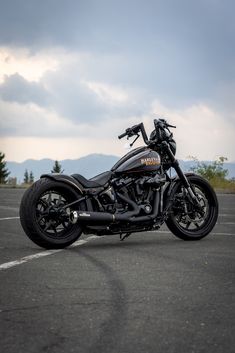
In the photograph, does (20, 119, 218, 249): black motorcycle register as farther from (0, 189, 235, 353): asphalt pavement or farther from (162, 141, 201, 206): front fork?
(0, 189, 235, 353): asphalt pavement

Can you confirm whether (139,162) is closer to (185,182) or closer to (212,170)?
(185,182)

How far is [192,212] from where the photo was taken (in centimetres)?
802

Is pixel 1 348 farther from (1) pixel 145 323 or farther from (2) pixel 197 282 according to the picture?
(2) pixel 197 282

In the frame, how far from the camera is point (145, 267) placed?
555 cm

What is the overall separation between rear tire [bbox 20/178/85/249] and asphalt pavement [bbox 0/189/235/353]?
192 mm

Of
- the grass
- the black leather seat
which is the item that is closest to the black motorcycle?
the black leather seat

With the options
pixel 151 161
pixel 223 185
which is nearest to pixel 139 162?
pixel 151 161

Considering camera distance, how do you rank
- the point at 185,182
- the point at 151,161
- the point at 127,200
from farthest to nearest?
the point at 185,182
the point at 151,161
the point at 127,200

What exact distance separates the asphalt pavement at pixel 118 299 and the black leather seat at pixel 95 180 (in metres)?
0.78

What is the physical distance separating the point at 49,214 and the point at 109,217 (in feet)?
2.44

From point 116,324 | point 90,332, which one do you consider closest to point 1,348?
point 90,332

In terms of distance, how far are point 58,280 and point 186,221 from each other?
3.44 metres

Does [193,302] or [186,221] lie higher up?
[186,221]

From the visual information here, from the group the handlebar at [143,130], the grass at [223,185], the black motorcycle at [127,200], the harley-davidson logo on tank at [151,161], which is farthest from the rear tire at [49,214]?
the grass at [223,185]
